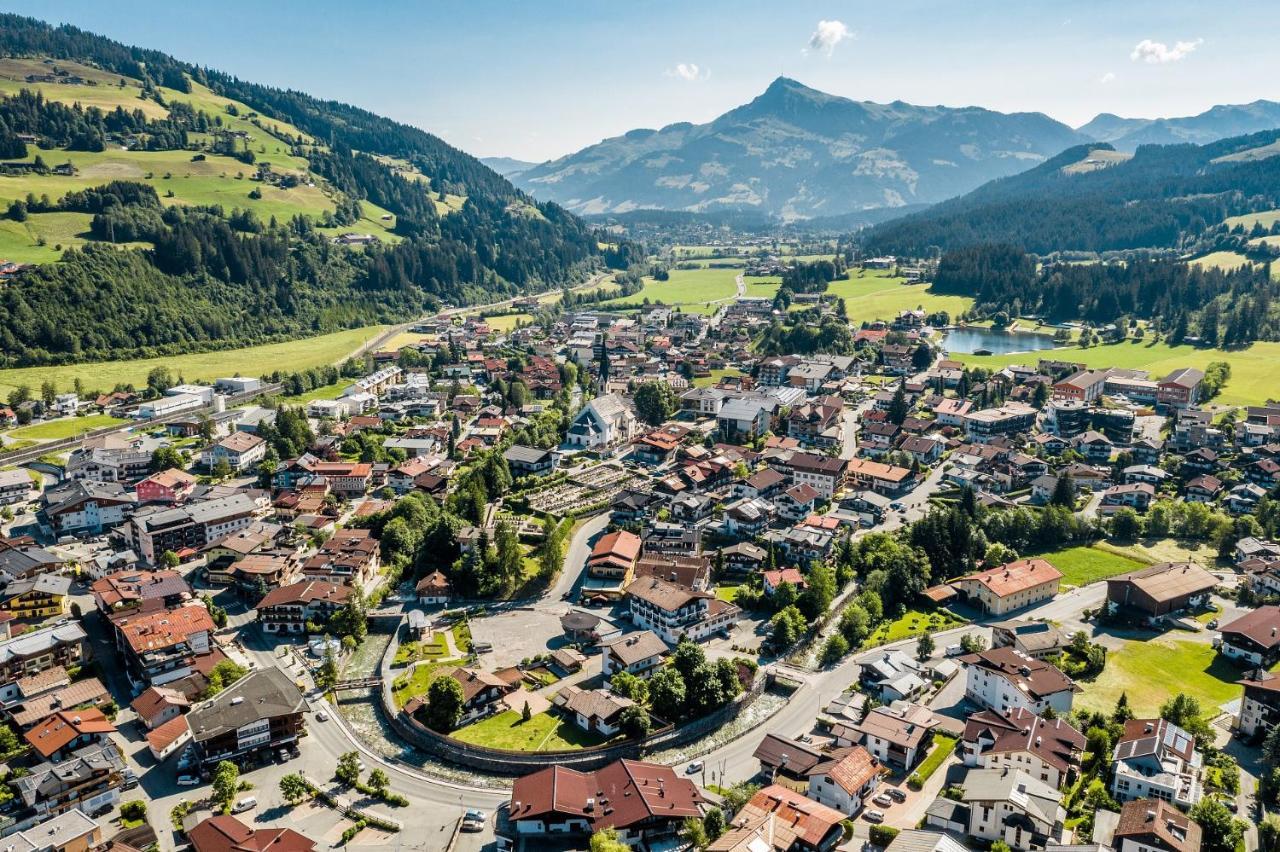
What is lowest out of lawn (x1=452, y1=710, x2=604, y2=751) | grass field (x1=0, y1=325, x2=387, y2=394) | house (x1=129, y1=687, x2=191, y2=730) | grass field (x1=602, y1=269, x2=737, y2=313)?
lawn (x1=452, y1=710, x2=604, y2=751)

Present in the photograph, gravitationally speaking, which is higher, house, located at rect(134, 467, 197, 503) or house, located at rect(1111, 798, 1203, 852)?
house, located at rect(134, 467, 197, 503)

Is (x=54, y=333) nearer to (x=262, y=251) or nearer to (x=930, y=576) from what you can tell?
(x=262, y=251)

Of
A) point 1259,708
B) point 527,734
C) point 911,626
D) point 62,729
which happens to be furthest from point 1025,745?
point 62,729

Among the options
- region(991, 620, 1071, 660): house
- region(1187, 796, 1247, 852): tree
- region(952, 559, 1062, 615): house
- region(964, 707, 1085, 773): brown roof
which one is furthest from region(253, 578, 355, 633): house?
region(1187, 796, 1247, 852): tree

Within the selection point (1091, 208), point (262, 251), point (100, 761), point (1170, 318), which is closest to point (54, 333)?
point (262, 251)

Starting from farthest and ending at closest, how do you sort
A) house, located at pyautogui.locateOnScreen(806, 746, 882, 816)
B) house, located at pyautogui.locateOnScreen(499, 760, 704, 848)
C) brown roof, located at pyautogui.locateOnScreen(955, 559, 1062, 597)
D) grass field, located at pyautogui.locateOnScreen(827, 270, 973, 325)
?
1. grass field, located at pyautogui.locateOnScreen(827, 270, 973, 325)
2. brown roof, located at pyautogui.locateOnScreen(955, 559, 1062, 597)
3. house, located at pyautogui.locateOnScreen(806, 746, 882, 816)
4. house, located at pyautogui.locateOnScreen(499, 760, 704, 848)

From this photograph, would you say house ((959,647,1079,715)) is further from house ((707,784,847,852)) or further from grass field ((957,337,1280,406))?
grass field ((957,337,1280,406))
